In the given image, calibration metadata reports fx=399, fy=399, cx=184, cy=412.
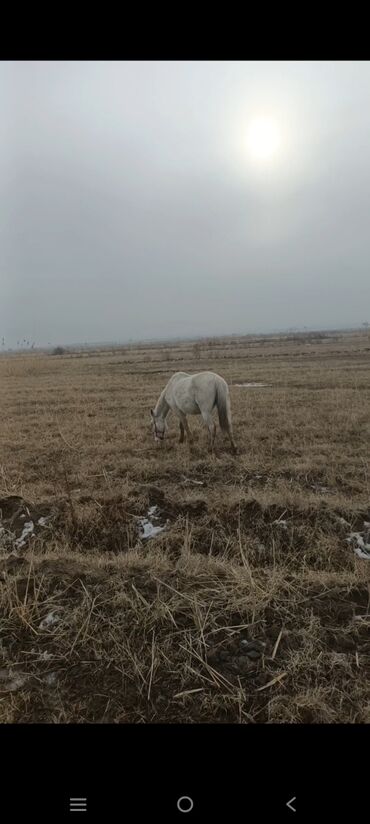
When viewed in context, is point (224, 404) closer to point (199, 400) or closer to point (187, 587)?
point (199, 400)

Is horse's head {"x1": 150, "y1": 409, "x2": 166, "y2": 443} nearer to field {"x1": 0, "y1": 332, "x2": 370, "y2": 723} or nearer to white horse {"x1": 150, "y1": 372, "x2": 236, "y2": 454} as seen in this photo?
white horse {"x1": 150, "y1": 372, "x2": 236, "y2": 454}

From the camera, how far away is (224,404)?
7523 mm

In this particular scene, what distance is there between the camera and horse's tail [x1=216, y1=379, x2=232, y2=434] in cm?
751

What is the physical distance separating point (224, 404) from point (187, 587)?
15.7ft

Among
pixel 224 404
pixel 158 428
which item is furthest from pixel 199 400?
pixel 158 428

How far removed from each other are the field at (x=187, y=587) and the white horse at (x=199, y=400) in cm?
71

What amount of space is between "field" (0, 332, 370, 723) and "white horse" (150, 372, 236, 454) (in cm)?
71
